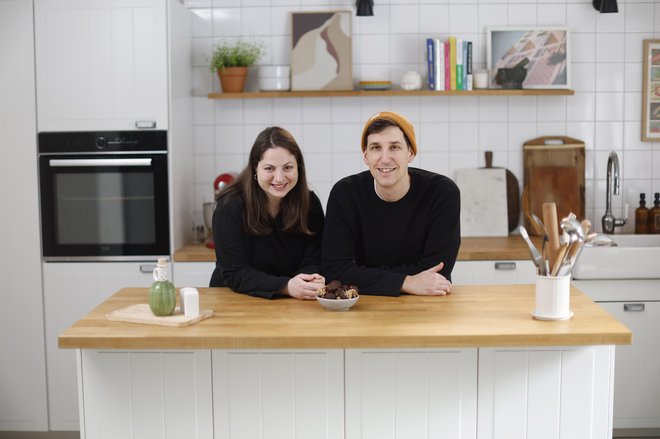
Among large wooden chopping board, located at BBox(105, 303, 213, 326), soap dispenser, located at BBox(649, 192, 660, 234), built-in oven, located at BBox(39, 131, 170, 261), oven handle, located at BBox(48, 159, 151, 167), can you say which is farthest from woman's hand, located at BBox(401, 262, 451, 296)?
soap dispenser, located at BBox(649, 192, 660, 234)

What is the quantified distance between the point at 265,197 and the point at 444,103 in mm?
2003

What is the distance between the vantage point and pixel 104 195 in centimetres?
413

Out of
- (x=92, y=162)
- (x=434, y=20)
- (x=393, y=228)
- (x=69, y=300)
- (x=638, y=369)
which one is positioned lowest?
(x=638, y=369)

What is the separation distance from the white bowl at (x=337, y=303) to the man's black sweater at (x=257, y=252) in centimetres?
28

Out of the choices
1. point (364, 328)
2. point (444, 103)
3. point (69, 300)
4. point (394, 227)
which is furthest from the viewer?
point (444, 103)

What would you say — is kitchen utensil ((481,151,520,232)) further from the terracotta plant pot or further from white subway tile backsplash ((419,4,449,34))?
the terracotta plant pot

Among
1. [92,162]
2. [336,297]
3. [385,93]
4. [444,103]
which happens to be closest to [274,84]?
[385,93]

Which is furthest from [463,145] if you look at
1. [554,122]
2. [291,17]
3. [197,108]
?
[197,108]

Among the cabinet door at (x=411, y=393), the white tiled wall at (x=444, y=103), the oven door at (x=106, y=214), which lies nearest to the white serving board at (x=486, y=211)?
the white tiled wall at (x=444, y=103)

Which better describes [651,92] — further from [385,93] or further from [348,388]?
[348,388]

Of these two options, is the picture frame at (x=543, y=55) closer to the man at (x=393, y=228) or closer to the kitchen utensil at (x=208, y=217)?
the kitchen utensil at (x=208, y=217)

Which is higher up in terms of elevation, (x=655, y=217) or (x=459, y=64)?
(x=459, y=64)

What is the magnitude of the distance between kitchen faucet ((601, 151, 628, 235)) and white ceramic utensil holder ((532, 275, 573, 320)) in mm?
2142

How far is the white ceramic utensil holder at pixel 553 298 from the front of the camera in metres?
2.41
